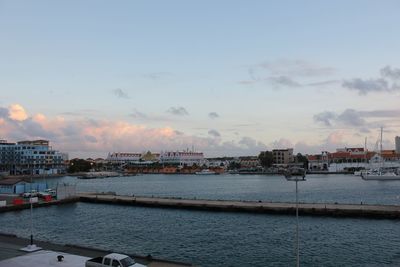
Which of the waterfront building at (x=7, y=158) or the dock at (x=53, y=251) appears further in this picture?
the waterfront building at (x=7, y=158)

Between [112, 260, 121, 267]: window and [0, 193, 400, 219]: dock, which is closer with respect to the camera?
[112, 260, 121, 267]: window

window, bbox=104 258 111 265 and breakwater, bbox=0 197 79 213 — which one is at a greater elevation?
window, bbox=104 258 111 265

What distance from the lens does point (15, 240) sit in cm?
2667

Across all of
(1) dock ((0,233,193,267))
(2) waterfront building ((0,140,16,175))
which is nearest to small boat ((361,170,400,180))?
(1) dock ((0,233,193,267))

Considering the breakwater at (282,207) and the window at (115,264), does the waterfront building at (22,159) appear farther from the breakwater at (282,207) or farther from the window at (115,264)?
the window at (115,264)

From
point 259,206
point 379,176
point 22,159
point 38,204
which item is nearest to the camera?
point 259,206

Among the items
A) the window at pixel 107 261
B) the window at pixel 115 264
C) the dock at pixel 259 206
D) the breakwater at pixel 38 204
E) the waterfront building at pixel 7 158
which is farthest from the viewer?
the waterfront building at pixel 7 158

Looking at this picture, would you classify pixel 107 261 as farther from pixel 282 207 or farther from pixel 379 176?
pixel 379 176

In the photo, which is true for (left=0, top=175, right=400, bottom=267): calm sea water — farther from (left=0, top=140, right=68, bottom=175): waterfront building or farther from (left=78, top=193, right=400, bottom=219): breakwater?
(left=0, top=140, right=68, bottom=175): waterfront building

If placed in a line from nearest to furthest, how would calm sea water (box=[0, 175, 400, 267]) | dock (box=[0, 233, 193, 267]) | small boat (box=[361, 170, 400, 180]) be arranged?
dock (box=[0, 233, 193, 267]) < calm sea water (box=[0, 175, 400, 267]) < small boat (box=[361, 170, 400, 180])

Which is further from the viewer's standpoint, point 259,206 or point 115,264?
point 259,206

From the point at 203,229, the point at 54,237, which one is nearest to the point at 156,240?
the point at 203,229

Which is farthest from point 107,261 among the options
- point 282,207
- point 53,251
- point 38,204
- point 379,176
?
point 379,176

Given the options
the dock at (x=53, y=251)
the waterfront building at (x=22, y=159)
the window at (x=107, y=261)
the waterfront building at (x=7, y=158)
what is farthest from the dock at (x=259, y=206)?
the waterfront building at (x=7, y=158)
